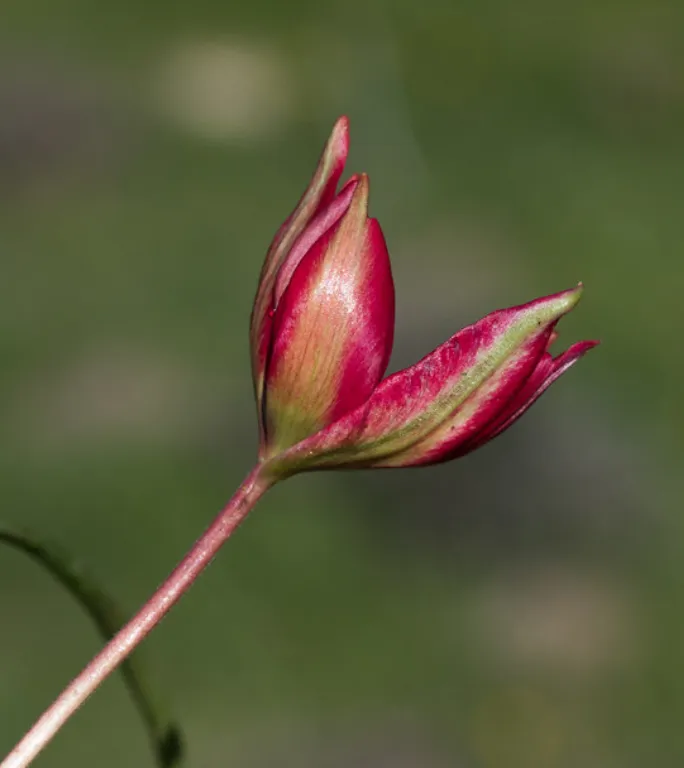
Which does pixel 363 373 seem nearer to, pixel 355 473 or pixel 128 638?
pixel 128 638

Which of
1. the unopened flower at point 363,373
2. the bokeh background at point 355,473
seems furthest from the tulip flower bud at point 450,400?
the bokeh background at point 355,473

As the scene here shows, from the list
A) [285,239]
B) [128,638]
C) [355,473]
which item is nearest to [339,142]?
[285,239]

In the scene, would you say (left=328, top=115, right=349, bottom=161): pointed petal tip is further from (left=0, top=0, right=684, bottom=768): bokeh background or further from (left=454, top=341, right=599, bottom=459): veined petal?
(left=0, top=0, right=684, bottom=768): bokeh background

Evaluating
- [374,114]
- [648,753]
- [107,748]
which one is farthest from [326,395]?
[374,114]

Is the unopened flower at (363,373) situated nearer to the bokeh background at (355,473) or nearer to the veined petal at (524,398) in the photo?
the veined petal at (524,398)

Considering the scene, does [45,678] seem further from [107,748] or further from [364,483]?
[364,483]

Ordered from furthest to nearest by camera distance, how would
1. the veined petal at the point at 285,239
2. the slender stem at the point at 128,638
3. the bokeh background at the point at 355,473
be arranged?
1. the bokeh background at the point at 355,473
2. the veined petal at the point at 285,239
3. the slender stem at the point at 128,638

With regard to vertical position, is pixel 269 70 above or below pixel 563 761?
above
